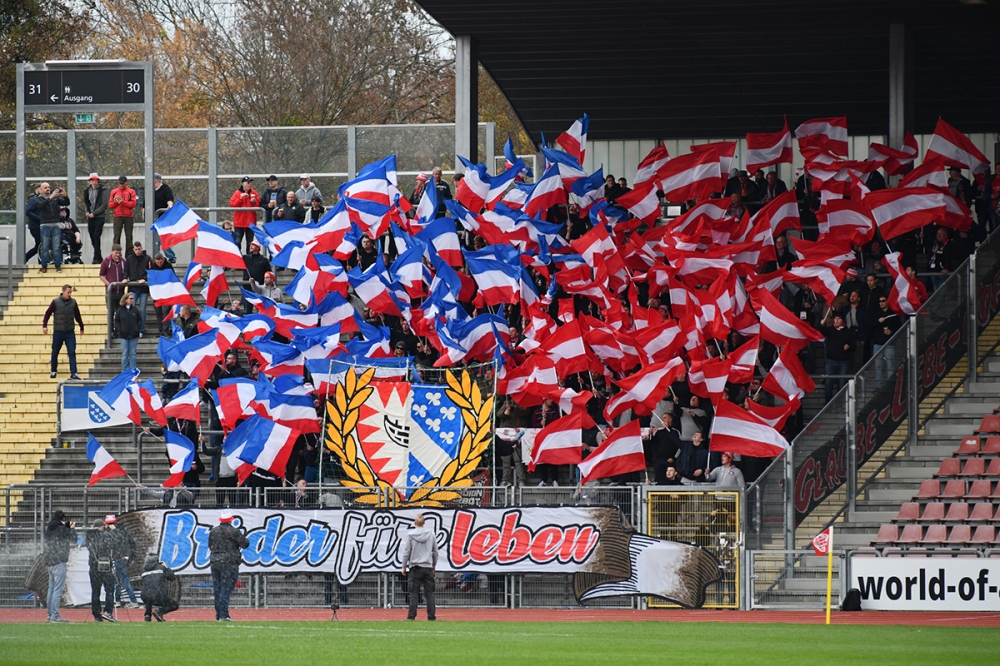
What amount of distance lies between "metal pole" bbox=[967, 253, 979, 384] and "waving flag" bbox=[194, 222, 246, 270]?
1333 cm

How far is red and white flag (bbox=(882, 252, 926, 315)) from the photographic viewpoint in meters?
29.3

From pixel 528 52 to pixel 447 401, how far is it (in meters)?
10.9

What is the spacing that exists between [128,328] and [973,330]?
16100 millimetres

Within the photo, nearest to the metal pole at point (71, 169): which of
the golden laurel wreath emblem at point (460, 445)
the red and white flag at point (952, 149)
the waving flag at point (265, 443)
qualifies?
the waving flag at point (265, 443)

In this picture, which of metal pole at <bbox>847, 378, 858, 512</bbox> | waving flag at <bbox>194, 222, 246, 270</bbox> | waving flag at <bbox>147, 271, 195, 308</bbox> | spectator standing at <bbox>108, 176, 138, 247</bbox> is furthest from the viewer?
spectator standing at <bbox>108, 176, 138, 247</bbox>

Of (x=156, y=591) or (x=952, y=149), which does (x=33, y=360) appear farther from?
(x=952, y=149)

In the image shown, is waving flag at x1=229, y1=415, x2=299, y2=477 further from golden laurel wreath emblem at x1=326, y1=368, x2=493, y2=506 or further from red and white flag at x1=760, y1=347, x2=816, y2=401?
red and white flag at x1=760, y1=347, x2=816, y2=401

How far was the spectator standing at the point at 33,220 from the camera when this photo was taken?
36.3 m

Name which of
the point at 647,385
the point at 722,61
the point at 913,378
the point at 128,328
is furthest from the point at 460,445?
the point at 722,61

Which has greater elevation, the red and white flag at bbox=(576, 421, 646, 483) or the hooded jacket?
the red and white flag at bbox=(576, 421, 646, 483)

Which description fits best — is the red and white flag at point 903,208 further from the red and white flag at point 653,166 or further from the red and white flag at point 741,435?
the red and white flag at point 741,435

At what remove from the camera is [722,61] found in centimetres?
3716

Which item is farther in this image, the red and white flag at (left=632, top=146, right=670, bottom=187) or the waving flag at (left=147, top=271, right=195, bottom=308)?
the red and white flag at (left=632, top=146, right=670, bottom=187)

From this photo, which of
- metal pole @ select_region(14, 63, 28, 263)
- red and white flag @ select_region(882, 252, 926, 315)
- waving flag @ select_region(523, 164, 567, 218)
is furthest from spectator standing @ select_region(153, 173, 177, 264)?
red and white flag @ select_region(882, 252, 926, 315)
